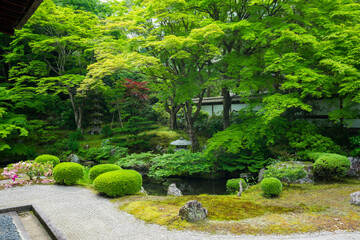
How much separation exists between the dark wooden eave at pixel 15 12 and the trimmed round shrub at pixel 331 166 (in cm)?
830

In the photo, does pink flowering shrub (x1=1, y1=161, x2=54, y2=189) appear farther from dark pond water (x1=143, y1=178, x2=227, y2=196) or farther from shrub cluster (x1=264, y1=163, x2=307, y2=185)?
shrub cluster (x1=264, y1=163, x2=307, y2=185)

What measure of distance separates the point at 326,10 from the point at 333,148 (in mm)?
5598

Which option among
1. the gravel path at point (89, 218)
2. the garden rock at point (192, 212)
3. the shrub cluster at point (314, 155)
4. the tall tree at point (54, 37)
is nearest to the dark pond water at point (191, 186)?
the shrub cluster at point (314, 155)

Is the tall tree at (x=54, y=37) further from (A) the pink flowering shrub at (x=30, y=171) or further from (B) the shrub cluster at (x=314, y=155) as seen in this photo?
(B) the shrub cluster at (x=314, y=155)

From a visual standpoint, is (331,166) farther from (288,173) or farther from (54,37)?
(54,37)

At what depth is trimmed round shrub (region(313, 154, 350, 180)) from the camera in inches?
291

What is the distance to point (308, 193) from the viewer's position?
689cm

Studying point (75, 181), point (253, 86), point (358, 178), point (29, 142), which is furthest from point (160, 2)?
point (29, 142)

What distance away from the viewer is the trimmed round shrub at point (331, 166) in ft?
24.2

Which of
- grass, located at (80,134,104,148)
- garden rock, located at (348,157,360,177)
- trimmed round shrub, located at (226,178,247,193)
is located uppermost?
grass, located at (80,134,104,148)

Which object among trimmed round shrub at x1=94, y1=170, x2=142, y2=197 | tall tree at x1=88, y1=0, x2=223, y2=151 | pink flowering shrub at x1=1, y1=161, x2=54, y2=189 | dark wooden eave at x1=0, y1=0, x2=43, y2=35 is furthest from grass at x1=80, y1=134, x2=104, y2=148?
dark wooden eave at x1=0, y1=0, x2=43, y2=35

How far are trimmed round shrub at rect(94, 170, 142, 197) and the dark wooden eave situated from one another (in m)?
4.39

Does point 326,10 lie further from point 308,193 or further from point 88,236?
point 88,236

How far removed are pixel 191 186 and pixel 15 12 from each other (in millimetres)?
9202
